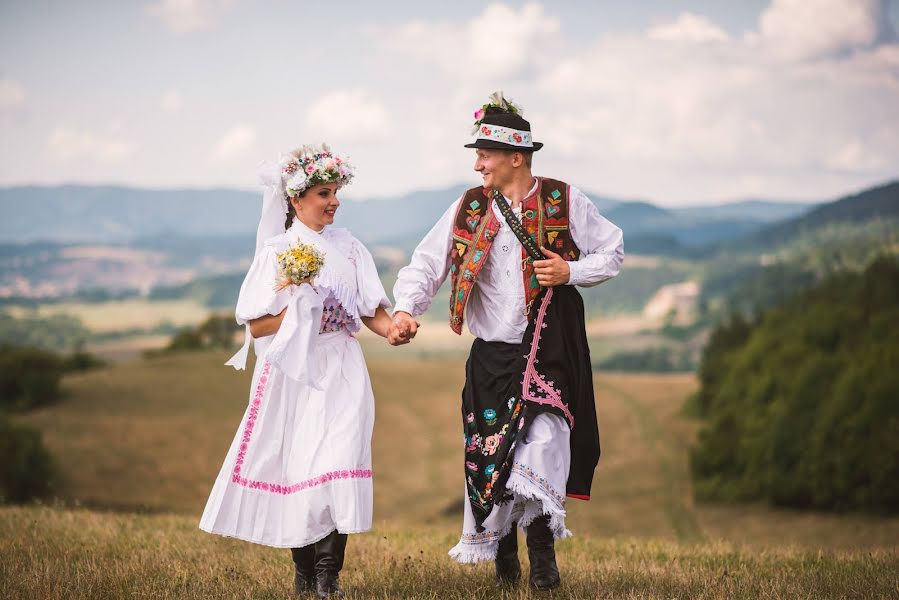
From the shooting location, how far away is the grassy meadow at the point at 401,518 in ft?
19.9

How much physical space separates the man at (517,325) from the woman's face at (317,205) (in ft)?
1.80

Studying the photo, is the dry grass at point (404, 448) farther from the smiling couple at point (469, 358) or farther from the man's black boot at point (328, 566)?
the man's black boot at point (328, 566)

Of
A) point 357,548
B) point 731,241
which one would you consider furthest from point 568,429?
point 731,241

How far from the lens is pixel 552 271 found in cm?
580

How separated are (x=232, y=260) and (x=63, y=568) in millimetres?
183764

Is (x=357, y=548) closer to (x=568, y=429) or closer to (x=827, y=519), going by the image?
(x=568, y=429)

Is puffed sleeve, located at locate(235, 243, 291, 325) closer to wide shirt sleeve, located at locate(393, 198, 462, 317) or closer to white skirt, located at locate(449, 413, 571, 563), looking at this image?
wide shirt sleeve, located at locate(393, 198, 462, 317)

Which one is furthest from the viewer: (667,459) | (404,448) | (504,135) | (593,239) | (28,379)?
(404,448)

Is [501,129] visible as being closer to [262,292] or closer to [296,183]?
[296,183]

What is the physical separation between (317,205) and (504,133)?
1.11 metres

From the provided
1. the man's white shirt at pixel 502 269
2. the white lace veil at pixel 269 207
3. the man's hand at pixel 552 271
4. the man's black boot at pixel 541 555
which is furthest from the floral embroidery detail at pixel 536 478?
the white lace veil at pixel 269 207

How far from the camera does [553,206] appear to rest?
5977 mm

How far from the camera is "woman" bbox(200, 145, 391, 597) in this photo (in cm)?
559

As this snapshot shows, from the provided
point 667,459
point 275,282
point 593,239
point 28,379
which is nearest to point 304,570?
point 275,282
